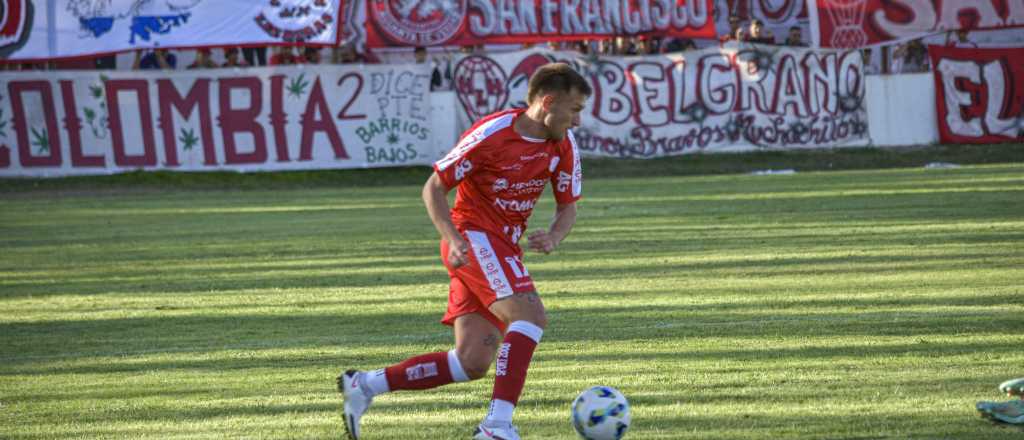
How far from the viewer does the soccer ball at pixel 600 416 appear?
20.5 feet

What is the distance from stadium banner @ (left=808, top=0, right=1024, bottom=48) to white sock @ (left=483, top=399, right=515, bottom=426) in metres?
25.7

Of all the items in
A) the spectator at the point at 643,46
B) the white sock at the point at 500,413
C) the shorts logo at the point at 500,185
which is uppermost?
the shorts logo at the point at 500,185

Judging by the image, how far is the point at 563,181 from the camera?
6.96 m

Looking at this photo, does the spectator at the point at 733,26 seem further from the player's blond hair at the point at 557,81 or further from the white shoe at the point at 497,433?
the white shoe at the point at 497,433

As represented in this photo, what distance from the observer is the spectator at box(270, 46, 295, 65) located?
97.6 feet

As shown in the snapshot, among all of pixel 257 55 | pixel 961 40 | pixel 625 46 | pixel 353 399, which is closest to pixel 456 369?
pixel 353 399

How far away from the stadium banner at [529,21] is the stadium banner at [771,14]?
1186 mm

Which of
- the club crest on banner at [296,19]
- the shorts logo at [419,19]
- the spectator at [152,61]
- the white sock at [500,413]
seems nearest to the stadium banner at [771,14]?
the shorts logo at [419,19]

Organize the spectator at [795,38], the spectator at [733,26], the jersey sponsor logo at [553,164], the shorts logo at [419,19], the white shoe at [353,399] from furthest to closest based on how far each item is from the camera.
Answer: the spectator at [733,26] < the spectator at [795,38] < the shorts logo at [419,19] < the jersey sponsor logo at [553,164] < the white shoe at [353,399]

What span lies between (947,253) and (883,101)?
16937 millimetres

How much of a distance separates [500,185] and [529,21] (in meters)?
23.9

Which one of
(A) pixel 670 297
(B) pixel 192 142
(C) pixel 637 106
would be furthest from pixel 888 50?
(A) pixel 670 297

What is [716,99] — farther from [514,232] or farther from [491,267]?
[491,267]

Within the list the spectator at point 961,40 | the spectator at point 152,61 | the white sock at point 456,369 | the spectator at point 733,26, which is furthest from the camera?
the spectator at point 733,26
